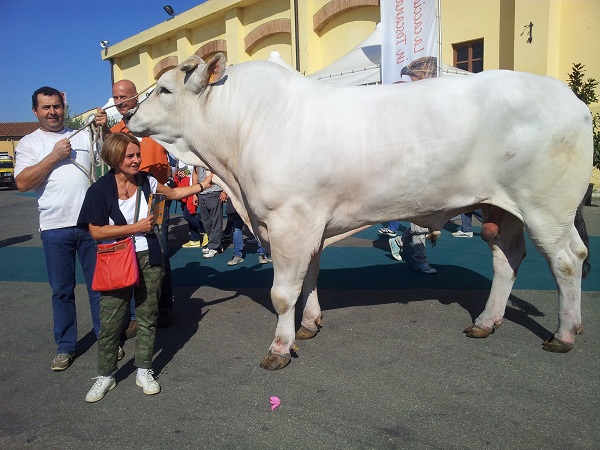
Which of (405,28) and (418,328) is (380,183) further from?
(405,28)

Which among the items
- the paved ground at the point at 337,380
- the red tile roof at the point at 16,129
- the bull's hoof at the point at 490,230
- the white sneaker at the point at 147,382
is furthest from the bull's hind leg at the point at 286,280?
the red tile roof at the point at 16,129

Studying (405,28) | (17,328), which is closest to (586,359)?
(17,328)

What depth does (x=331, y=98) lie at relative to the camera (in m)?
3.74

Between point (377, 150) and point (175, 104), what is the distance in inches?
64.0

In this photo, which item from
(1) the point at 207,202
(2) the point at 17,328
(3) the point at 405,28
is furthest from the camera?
(3) the point at 405,28

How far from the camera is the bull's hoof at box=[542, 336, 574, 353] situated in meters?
3.96

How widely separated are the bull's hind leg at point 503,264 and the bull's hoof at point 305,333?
1322 millimetres

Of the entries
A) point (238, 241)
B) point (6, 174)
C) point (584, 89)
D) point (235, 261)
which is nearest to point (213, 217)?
point (238, 241)

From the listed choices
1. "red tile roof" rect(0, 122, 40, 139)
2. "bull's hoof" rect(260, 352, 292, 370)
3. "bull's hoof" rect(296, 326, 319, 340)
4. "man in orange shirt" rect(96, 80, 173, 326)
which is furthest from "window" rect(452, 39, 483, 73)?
"red tile roof" rect(0, 122, 40, 139)

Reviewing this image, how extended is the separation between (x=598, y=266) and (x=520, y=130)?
147 inches

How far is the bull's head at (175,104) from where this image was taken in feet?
12.6

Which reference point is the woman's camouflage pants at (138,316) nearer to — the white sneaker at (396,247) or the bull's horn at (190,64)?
the bull's horn at (190,64)

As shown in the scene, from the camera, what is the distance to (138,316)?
3.65m

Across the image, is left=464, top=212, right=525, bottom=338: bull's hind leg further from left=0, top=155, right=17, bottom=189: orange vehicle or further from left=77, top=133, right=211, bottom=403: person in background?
left=0, top=155, right=17, bottom=189: orange vehicle
